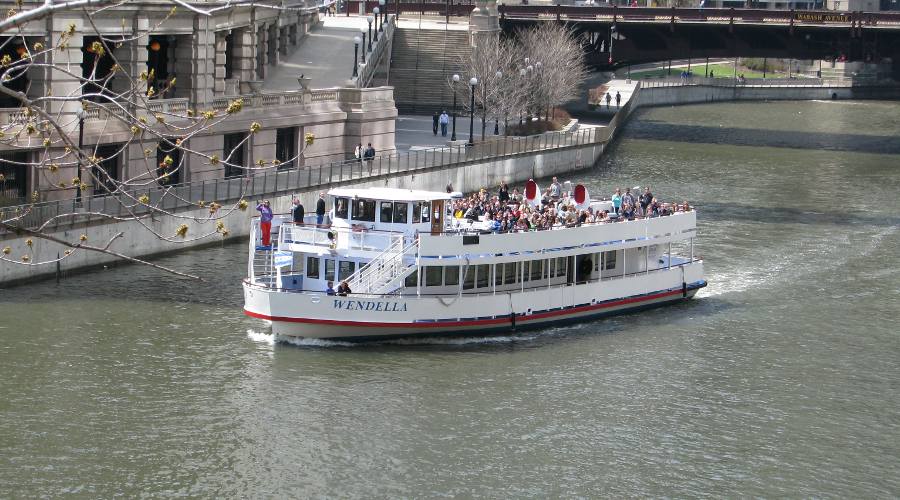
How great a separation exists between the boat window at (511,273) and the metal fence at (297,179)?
9.11m

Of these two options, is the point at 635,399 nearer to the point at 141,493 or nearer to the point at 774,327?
the point at 774,327

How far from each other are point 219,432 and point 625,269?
20860mm

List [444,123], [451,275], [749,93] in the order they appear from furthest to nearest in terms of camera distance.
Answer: [749,93], [444,123], [451,275]

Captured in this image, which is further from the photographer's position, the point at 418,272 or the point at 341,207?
the point at 341,207

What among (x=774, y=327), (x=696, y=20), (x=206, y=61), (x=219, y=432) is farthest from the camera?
(x=696, y=20)

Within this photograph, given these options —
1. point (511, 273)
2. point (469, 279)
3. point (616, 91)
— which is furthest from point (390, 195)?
point (616, 91)

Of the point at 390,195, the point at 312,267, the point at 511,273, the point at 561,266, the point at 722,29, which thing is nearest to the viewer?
the point at 312,267

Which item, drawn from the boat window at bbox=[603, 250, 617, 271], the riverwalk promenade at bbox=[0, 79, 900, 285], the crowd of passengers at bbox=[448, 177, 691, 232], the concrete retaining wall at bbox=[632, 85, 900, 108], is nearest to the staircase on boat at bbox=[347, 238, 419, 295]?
the crowd of passengers at bbox=[448, 177, 691, 232]

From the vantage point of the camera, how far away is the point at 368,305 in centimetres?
4775

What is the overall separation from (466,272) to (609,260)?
7000 mm

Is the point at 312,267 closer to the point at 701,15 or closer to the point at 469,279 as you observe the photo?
the point at 469,279

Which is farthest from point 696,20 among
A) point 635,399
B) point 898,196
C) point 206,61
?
point 635,399

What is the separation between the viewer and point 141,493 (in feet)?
112

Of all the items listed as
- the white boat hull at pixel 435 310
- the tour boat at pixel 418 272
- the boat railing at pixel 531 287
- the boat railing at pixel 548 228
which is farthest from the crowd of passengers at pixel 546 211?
the white boat hull at pixel 435 310
